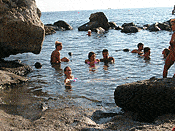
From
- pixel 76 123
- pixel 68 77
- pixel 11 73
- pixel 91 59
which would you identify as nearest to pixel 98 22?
pixel 91 59

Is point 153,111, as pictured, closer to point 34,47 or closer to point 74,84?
point 74,84

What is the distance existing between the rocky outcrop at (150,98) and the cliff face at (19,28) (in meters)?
6.05

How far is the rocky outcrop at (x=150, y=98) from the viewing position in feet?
15.1

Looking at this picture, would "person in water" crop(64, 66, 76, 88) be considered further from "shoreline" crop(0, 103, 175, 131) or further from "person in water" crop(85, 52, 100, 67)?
"shoreline" crop(0, 103, 175, 131)

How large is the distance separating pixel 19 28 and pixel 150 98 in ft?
22.6

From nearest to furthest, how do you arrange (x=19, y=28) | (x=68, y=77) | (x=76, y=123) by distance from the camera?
1. (x=76, y=123)
2. (x=68, y=77)
3. (x=19, y=28)

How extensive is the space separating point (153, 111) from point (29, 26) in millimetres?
6969

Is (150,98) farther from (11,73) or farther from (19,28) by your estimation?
(19,28)

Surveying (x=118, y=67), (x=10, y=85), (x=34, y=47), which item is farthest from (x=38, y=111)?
(x=118, y=67)

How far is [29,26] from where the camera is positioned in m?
9.21

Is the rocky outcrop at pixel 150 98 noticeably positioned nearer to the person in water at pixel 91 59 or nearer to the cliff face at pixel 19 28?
the cliff face at pixel 19 28

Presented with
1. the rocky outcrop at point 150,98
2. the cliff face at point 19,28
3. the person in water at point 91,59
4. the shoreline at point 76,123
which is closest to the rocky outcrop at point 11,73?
the cliff face at point 19,28

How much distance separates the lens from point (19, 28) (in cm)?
904

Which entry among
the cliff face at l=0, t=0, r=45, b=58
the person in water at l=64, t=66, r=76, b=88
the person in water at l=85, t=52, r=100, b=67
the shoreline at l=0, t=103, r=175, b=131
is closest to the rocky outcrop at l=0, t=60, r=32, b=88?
the cliff face at l=0, t=0, r=45, b=58
